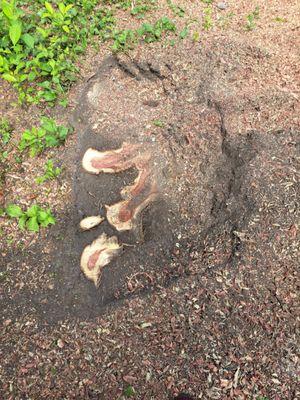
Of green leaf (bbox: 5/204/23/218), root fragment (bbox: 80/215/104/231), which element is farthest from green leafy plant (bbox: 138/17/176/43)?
green leaf (bbox: 5/204/23/218)

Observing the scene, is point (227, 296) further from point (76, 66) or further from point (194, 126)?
point (76, 66)

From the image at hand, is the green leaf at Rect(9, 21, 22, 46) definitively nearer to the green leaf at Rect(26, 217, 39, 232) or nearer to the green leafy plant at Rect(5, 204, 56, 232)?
the green leafy plant at Rect(5, 204, 56, 232)

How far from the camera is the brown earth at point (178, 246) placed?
2236mm

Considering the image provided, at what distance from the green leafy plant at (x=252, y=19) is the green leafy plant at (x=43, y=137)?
1.91 meters

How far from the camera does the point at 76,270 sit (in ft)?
8.68

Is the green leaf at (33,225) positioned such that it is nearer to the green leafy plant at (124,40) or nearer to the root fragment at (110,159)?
the root fragment at (110,159)

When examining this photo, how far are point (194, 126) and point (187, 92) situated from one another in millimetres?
363

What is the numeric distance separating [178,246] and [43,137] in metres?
1.39

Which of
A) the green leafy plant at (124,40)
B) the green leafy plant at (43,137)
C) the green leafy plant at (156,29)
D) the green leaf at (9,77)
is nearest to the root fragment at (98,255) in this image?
the green leafy plant at (43,137)

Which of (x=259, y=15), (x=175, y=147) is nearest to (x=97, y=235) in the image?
(x=175, y=147)

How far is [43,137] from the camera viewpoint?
3.21m

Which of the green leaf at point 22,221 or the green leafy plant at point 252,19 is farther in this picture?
the green leafy plant at point 252,19

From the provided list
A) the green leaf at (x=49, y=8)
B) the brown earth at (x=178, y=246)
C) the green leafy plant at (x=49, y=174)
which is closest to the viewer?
the brown earth at (x=178, y=246)

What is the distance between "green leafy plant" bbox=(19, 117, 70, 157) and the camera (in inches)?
123
